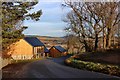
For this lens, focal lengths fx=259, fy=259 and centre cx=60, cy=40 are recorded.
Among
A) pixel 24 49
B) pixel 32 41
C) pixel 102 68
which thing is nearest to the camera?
pixel 102 68

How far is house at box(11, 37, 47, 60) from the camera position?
60.3 m

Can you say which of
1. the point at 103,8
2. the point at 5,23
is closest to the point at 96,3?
the point at 103,8

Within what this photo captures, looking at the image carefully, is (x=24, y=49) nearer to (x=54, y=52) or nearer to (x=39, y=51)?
(x=39, y=51)

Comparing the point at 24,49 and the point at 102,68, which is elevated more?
the point at 24,49

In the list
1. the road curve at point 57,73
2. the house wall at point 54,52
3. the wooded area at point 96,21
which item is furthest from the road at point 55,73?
the house wall at point 54,52

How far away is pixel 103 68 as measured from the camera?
23.1 metres

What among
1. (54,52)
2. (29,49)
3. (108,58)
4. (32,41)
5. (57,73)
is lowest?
(54,52)

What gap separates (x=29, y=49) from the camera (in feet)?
215

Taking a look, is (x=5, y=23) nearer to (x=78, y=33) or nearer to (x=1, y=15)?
(x=1, y=15)

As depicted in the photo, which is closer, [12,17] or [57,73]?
[57,73]

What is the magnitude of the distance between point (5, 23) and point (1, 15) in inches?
73.0

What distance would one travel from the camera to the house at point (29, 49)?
198ft

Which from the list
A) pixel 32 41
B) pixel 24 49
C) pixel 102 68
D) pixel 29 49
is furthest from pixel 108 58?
pixel 32 41

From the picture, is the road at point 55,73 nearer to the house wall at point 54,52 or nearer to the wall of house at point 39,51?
the wall of house at point 39,51
